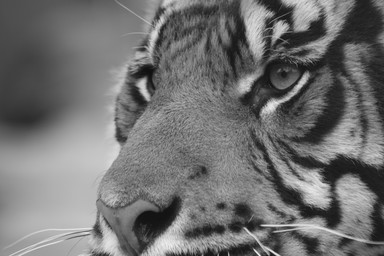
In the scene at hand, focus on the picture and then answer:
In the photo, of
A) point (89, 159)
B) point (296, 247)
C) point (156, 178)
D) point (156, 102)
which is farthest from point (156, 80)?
point (89, 159)

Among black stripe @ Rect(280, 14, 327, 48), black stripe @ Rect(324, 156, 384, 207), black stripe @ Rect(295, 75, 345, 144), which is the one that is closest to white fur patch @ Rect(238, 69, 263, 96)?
black stripe @ Rect(280, 14, 327, 48)

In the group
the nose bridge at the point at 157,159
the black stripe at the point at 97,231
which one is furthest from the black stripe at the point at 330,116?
the black stripe at the point at 97,231

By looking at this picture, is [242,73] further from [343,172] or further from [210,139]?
[343,172]

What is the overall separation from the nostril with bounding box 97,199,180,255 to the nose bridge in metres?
0.03

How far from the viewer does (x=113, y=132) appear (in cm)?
411

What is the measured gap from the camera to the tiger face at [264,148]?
277cm

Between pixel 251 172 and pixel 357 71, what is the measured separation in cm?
52

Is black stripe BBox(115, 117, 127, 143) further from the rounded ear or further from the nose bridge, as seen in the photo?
the nose bridge

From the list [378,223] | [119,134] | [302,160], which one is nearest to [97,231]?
[302,160]

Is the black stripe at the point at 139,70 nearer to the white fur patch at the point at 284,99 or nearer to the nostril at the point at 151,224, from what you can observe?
the white fur patch at the point at 284,99

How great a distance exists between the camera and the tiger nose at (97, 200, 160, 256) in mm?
2707

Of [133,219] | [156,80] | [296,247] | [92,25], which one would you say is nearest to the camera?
[133,219]

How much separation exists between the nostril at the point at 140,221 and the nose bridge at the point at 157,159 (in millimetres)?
25

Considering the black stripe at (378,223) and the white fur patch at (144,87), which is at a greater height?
the white fur patch at (144,87)
